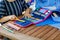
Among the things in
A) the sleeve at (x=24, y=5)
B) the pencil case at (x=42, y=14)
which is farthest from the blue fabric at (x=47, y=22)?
the sleeve at (x=24, y=5)

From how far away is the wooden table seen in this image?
4.01ft

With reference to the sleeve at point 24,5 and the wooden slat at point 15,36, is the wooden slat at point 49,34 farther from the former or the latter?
the sleeve at point 24,5

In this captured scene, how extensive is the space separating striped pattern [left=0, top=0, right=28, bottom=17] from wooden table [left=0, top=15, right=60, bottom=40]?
0.24 m

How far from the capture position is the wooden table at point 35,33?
1.22m

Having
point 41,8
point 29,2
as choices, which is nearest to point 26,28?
point 41,8

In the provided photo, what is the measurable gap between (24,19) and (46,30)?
0.92 ft

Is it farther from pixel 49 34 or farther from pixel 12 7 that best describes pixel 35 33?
pixel 12 7

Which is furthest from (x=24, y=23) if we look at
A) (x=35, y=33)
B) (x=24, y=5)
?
(x=24, y=5)

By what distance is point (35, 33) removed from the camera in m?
1.29

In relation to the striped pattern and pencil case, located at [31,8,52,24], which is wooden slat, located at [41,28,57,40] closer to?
pencil case, located at [31,8,52,24]

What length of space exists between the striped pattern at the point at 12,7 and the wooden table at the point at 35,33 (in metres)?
0.24

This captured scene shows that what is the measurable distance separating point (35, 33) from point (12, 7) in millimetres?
438

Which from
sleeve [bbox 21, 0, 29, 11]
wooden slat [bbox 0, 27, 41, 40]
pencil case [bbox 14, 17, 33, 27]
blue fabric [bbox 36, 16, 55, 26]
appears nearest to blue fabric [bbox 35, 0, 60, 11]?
sleeve [bbox 21, 0, 29, 11]

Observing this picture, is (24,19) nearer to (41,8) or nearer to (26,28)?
(26,28)
